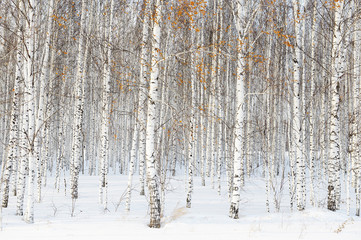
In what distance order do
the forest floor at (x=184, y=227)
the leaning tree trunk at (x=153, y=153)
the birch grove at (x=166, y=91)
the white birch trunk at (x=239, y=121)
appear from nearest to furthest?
the forest floor at (x=184, y=227) < the leaning tree trunk at (x=153, y=153) < the birch grove at (x=166, y=91) < the white birch trunk at (x=239, y=121)

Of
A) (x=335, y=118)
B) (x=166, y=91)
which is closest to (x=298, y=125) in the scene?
(x=335, y=118)

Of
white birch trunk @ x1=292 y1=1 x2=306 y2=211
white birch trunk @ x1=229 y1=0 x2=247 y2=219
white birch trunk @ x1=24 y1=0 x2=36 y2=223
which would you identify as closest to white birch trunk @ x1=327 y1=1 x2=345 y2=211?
white birch trunk @ x1=292 y1=1 x2=306 y2=211

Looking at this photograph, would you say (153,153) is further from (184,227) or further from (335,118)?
(335,118)

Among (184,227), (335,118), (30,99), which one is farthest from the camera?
(335,118)

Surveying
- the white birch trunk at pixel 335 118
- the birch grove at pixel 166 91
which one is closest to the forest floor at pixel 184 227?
the birch grove at pixel 166 91

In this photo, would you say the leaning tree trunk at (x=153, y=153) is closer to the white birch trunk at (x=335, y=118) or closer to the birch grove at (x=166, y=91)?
the birch grove at (x=166, y=91)

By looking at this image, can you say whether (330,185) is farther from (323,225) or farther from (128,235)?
(128,235)

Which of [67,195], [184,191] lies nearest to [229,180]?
[184,191]

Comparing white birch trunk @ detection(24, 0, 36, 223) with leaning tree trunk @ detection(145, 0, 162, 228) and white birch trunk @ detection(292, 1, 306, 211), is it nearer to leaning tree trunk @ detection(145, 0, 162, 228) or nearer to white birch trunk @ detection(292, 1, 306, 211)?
leaning tree trunk @ detection(145, 0, 162, 228)

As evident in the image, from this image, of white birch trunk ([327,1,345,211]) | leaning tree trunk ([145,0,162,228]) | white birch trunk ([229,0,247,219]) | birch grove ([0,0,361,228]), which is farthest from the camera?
white birch trunk ([327,1,345,211])

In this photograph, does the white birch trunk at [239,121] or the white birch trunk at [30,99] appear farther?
the white birch trunk at [239,121]

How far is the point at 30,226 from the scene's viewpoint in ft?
20.9

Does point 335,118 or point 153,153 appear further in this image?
point 335,118

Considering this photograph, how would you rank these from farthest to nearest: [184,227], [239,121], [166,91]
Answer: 1. [166,91]
2. [239,121]
3. [184,227]
